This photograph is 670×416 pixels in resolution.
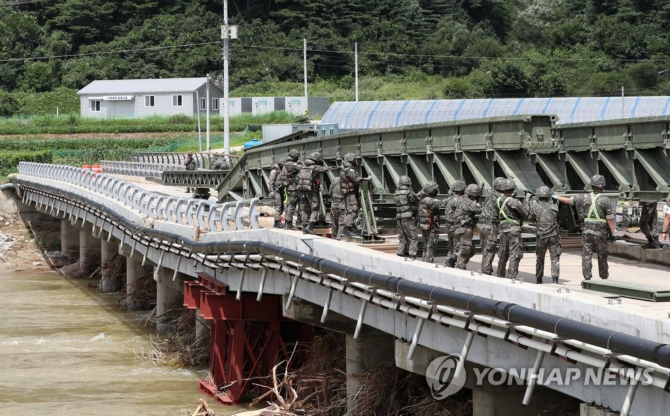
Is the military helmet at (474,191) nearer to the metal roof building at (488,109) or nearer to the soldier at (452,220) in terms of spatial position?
the soldier at (452,220)

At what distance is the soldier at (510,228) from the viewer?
14914 mm

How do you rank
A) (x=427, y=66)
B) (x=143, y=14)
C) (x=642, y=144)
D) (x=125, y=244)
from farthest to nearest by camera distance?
1. (x=143, y=14)
2. (x=427, y=66)
3. (x=125, y=244)
4. (x=642, y=144)

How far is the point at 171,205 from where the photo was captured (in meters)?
26.1

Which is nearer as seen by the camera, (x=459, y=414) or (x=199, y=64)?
(x=459, y=414)

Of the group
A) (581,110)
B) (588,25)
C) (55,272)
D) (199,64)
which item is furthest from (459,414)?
(199,64)

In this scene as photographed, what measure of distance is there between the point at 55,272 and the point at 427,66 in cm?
6167

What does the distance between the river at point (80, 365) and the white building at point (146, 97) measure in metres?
58.9

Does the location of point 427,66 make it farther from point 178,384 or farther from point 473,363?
point 473,363

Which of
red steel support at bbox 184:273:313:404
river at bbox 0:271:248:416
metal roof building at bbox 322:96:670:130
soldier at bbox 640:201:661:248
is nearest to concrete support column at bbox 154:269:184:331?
river at bbox 0:271:248:416

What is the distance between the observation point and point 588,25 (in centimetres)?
9362

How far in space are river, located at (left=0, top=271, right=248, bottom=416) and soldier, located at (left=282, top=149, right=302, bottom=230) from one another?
3.56 meters

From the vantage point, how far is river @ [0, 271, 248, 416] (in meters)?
21.8

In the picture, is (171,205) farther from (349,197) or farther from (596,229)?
(596,229)

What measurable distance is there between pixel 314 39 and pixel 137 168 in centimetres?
5100
